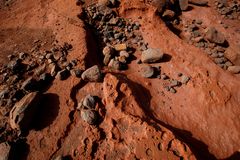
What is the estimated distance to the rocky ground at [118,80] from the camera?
2340 mm

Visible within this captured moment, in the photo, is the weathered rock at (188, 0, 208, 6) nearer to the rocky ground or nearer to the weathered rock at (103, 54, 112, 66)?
the rocky ground

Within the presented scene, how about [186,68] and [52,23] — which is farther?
[52,23]

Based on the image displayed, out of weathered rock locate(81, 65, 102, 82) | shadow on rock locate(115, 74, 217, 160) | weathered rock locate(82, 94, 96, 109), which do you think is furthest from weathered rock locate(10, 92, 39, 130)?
shadow on rock locate(115, 74, 217, 160)

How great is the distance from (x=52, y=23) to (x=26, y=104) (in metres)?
1.68

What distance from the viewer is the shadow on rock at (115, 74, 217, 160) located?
101 inches

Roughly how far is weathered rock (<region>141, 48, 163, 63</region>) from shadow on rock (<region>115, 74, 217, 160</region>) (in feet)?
1.63

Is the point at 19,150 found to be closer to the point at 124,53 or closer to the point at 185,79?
the point at 124,53

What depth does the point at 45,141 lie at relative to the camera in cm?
236

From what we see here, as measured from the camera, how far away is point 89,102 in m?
2.61

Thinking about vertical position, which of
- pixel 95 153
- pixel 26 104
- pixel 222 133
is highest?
pixel 26 104

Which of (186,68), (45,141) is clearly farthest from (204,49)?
(45,141)

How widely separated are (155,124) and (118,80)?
0.72 metres

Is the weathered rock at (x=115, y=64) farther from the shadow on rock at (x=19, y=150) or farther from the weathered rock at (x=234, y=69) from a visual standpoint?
the weathered rock at (x=234, y=69)

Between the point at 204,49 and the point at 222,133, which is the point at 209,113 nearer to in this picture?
the point at 222,133
